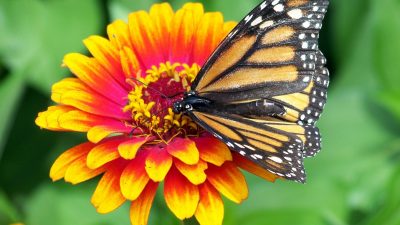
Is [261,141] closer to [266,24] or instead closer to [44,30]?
[266,24]

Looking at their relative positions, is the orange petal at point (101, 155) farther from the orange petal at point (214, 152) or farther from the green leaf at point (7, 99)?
the green leaf at point (7, 99)

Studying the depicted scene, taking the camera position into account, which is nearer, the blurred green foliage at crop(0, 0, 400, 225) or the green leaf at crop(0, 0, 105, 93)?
the blurred green foliage at crop(0, 0, 400, 225)

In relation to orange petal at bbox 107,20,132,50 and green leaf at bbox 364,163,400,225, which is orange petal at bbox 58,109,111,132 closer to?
orange petal at bbox 107,20,132,50

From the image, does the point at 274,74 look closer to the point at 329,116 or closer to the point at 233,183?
the point at 233,183

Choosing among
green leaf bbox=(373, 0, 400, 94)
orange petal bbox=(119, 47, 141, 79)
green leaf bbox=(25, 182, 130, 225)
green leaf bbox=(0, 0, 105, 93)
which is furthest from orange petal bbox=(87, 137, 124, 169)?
green leaf bbox=(373, 0, 400, 94)

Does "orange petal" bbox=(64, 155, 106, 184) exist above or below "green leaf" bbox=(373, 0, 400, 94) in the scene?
above

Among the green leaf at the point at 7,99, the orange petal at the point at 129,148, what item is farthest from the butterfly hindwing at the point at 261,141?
the green leaf at the point at 7,99

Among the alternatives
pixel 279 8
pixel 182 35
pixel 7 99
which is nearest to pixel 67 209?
pixel 7 99

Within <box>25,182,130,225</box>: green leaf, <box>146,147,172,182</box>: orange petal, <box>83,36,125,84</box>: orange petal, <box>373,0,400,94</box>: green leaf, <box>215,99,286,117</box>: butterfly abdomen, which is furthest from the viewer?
<box>373,0,400,94</box>: green leaf
